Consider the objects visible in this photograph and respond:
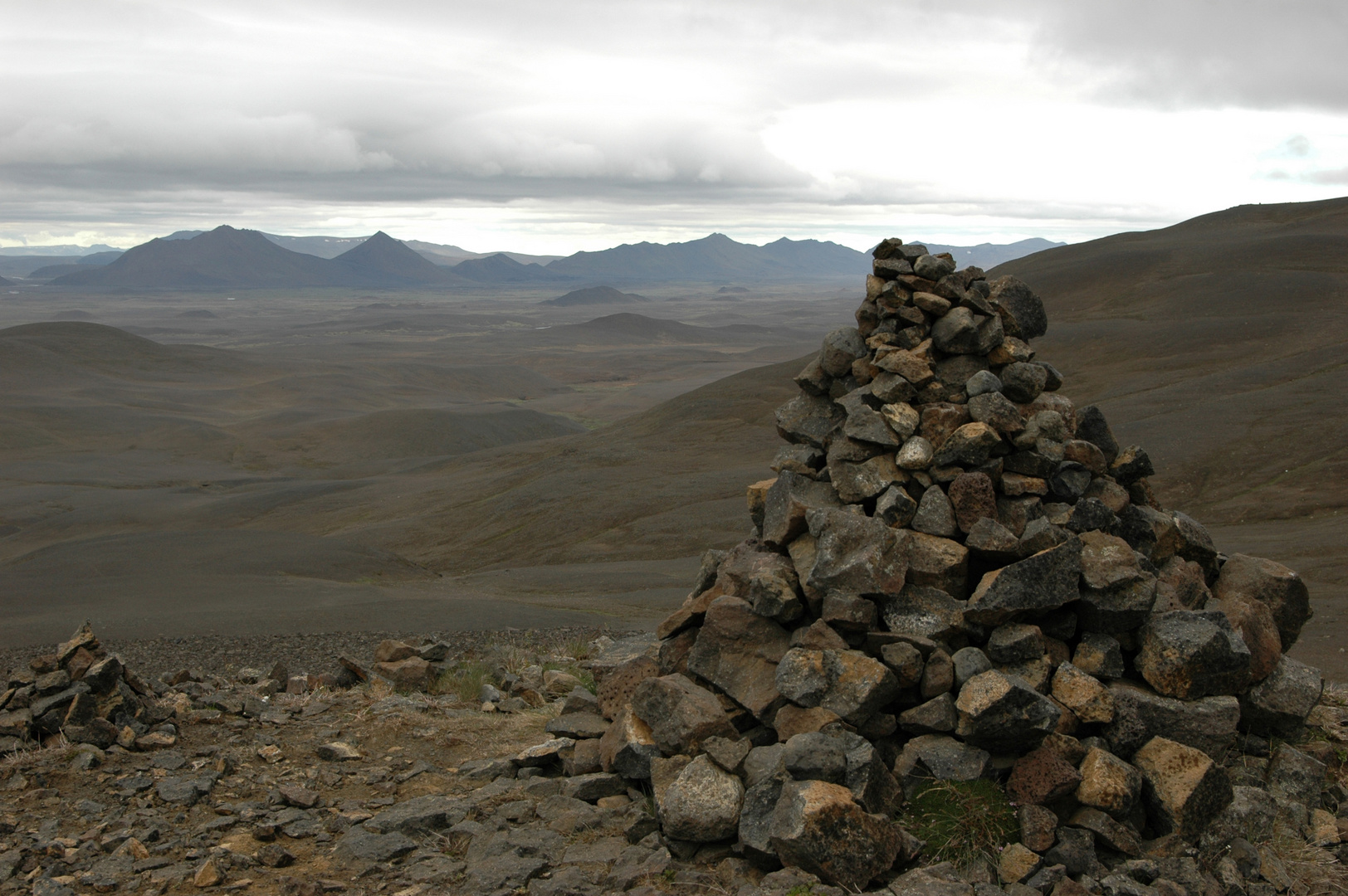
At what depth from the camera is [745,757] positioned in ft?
20.4

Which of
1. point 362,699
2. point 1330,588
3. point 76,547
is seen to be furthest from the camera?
point 76,547

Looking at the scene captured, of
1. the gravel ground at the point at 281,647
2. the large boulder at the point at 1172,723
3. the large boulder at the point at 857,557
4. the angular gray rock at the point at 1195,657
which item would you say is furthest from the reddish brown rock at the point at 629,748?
the gravel ground at the point at 281,647

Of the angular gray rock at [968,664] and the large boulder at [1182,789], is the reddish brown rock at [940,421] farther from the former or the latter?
the large boulder at [1182,789]

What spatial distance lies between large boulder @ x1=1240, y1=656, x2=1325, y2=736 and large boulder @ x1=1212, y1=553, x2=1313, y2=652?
2.39ft

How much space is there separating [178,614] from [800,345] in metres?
134

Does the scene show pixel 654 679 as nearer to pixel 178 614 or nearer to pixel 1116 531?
pixel 1116 531

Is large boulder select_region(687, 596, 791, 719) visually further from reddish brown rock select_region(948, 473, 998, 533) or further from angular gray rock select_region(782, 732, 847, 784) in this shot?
reddish brown rock select_region(948, 473, 998, 533)

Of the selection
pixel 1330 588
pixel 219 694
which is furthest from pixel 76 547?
pixel 1330 588

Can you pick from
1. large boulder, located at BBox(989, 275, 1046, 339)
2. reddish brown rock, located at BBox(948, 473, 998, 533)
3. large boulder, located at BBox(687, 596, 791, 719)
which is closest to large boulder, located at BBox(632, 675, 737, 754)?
large boulder, located at BBox(687, 596, 791, 719)

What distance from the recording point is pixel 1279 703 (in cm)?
646

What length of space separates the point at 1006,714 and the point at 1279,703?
222 centimetres

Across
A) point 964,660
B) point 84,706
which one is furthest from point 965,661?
point 84,706

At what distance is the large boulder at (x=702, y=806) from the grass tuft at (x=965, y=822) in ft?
3.50

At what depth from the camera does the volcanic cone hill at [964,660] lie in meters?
5.68
